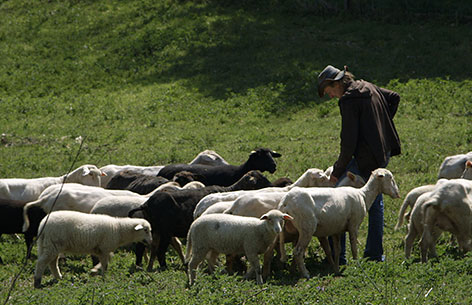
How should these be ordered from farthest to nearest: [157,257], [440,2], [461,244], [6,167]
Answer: [440,2] → [6,167] → [157,257] → [461,244]

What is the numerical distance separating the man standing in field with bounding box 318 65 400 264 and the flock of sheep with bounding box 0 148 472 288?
21cm

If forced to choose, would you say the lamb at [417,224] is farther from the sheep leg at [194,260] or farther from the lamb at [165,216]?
the lamb at [165,216]

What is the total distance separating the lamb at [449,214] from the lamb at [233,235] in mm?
1915

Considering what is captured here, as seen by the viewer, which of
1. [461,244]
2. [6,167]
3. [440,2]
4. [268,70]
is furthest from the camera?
[440,2]

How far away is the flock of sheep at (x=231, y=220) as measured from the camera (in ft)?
27.0

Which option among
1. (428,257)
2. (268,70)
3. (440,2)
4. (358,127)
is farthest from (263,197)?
(440,2)

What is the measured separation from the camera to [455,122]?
18484 millimetres

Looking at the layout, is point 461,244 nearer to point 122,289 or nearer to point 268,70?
point 122,289

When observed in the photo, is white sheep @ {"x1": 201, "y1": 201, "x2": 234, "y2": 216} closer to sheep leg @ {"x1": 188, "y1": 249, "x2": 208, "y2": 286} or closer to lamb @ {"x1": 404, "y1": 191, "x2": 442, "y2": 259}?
sheep leg @ {"x1": 188, "y1": 249, "x2": 208, "y2": 286}

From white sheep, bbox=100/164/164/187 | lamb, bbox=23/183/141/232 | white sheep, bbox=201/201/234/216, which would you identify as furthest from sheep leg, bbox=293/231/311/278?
white sheep, bbox=100/164/164/187

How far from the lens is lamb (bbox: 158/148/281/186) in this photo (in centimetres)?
1312

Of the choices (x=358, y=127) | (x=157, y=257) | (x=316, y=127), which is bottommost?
(x=316, y=127)

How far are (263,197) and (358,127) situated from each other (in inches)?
65.9

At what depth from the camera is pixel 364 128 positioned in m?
8.61
